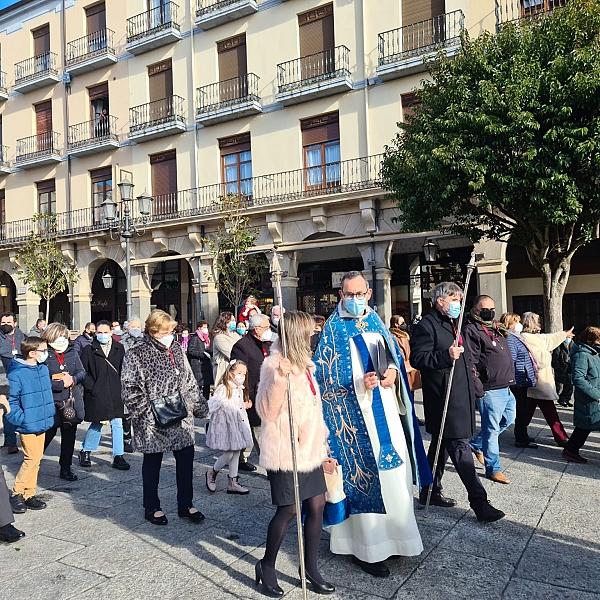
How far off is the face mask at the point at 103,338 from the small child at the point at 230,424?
1.63m

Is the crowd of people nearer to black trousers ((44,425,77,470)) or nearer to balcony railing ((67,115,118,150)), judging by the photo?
black trousers ((44,425,77,470))

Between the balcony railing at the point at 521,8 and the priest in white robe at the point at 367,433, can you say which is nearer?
the priest in white robe at the point at 367,433

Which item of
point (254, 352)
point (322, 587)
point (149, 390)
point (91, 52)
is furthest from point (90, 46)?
point (322, 587)

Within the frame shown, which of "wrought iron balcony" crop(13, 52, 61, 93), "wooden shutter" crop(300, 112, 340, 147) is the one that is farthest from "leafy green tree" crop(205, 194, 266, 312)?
"wrought iron balcony" crop(13, 52, 61, 93)

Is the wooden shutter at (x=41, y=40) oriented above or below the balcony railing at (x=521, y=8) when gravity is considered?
above

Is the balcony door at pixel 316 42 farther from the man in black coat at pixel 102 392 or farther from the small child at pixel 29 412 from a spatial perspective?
the small child at pixel 29 412

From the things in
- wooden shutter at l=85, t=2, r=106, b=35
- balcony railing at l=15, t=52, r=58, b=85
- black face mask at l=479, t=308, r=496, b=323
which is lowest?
black face mask at l=479, t=308, r=496, b=323

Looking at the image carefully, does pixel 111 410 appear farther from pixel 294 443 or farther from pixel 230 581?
pixel 294 443

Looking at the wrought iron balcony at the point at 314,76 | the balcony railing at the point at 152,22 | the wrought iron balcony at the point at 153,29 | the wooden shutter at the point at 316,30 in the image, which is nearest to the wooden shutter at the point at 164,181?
the wrought iron balcony at the point at 153,29

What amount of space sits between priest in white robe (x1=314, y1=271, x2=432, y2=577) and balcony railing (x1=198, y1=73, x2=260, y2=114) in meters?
15.1

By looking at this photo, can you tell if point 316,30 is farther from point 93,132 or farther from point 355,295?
point 355,295

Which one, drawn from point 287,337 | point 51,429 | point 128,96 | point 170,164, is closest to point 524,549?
point 287,337

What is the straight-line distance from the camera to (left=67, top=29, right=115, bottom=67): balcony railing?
20766mm

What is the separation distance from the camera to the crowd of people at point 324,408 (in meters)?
3.29
